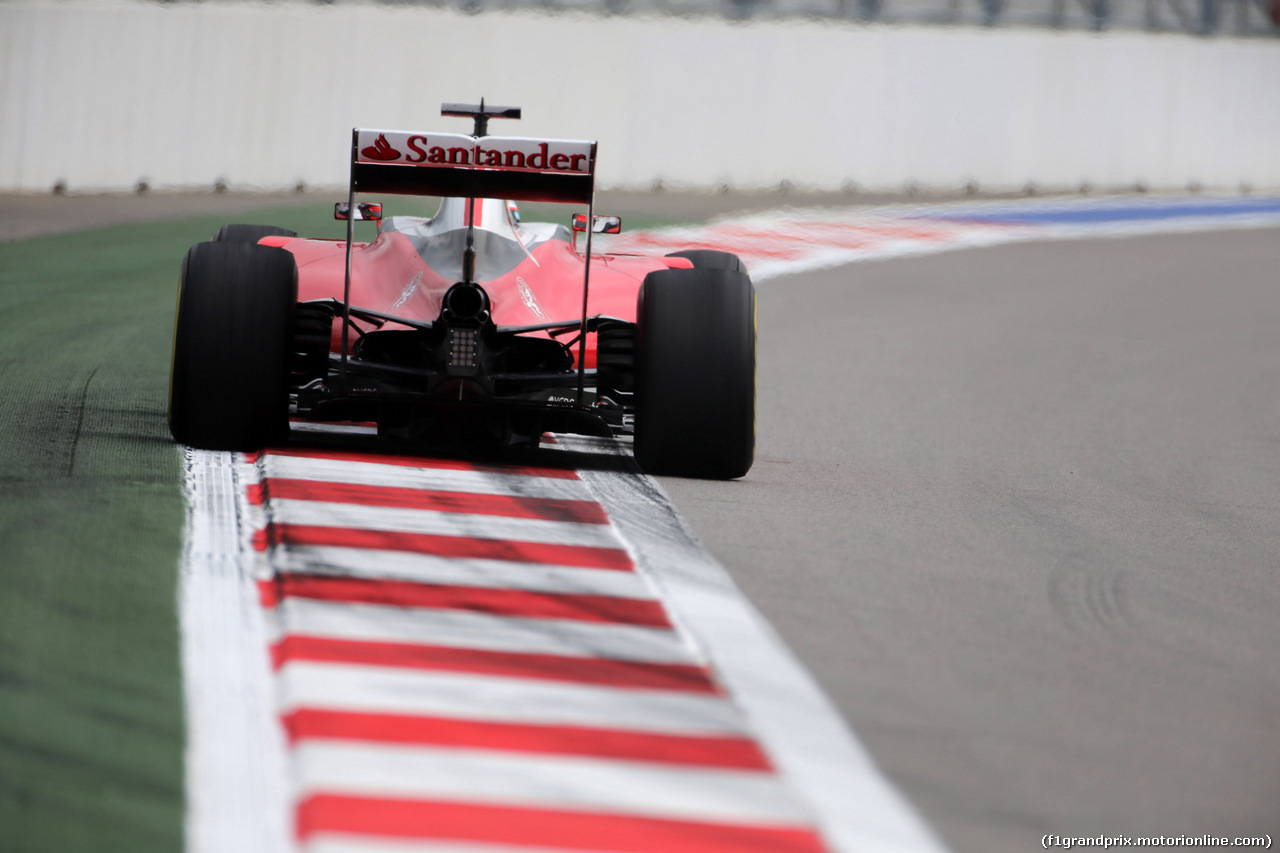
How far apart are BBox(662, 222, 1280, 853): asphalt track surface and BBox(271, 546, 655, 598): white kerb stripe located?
45cm

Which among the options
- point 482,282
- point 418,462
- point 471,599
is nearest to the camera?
point 471,599

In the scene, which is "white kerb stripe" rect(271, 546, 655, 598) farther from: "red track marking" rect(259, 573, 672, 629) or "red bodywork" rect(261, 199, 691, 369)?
"red bodywork" rect(261, 199, 691, 369)

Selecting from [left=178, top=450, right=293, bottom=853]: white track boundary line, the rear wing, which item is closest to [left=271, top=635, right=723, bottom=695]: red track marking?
[left=178, top=450, right=293, bottom=853]: white track boundary line

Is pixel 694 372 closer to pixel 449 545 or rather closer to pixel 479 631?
pixel 449 545

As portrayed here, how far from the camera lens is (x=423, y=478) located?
623cm

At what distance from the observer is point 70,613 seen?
4.12 meters

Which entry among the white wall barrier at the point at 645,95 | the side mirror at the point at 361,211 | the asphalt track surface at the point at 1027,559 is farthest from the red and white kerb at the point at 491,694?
the white wall barrier at the point at 645,95

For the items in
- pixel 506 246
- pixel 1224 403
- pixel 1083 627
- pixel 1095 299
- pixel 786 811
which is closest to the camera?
pixel 786 811

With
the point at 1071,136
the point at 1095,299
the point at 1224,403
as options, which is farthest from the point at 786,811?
the point at 1071,136

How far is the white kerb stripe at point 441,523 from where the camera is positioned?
537cm

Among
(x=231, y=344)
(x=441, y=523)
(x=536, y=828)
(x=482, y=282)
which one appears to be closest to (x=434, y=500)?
(x=441, y=523)

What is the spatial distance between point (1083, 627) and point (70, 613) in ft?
9.55

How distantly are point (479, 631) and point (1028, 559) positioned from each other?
234cm

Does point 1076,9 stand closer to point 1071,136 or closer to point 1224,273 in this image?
point 1071,136
